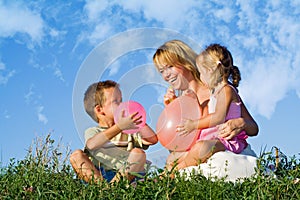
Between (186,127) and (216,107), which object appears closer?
(186,127)

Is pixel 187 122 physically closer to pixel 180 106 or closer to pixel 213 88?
pixel 180 106

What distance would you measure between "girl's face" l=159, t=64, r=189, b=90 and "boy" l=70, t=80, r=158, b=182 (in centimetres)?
56

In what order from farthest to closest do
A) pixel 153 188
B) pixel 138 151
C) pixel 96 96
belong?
1. pixel 96 96
2. pixel 138 151
3. pixel 153 188

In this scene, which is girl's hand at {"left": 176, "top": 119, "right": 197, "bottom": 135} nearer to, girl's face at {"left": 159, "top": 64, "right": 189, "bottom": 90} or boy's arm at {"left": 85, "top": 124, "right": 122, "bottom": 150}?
girl's face at {"left": 159, "top": 64, "right": 189, "bottom": 90}

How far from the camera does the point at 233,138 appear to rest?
5.74m

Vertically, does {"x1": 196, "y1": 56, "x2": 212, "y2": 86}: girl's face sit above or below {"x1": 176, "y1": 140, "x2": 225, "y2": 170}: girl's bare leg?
above

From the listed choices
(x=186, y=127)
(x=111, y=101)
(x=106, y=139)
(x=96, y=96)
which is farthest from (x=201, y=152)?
(x=96, y=96)

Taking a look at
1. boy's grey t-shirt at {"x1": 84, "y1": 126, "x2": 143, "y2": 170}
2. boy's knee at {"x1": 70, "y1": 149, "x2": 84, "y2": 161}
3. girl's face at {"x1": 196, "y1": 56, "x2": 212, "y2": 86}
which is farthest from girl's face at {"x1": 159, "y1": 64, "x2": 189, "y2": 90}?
boy's knee at {"x1": 70, "y1": 149, "x2": 84, "y2": 161}

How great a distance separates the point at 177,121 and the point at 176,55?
2.61 ft

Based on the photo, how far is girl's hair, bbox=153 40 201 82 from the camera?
230 inches

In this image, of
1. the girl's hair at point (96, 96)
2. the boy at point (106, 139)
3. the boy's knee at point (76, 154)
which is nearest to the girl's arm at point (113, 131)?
the boy at point (106, 139)

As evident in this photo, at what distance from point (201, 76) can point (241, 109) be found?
593 mm

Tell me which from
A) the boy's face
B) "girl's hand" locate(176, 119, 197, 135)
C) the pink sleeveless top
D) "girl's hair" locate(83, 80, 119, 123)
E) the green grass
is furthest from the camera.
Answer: "girl's hair" locate(83, 80, 119, 123)

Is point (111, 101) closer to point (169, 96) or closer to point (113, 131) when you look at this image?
point (113, 131)
